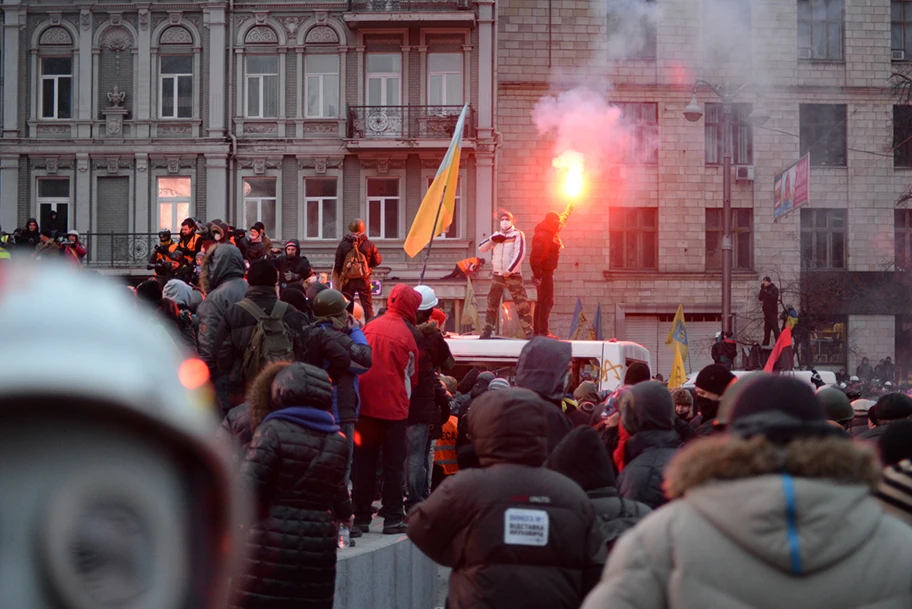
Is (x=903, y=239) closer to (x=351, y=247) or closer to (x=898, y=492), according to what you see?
(x=351, y=247)

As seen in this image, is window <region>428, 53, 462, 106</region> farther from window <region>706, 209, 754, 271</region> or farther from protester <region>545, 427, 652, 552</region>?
protester <region>545, 427, 652, 552</region>

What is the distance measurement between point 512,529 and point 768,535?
1.77 m

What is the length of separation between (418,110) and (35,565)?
31912 millimetres

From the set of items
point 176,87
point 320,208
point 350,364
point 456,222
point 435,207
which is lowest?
point 350,364

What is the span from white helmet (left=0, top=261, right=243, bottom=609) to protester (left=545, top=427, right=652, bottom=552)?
3484 mm

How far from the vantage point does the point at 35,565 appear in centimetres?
120

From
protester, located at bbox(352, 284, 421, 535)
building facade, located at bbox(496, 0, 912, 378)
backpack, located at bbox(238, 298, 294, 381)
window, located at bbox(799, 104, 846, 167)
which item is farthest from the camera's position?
window, located at bbox(799, 104, 846, 167)

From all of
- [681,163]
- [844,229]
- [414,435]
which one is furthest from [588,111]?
[414,435]

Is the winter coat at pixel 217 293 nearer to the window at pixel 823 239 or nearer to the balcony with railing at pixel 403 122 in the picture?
the balcony with railing at pixel 403 122

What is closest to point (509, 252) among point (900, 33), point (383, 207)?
point (383, 207)

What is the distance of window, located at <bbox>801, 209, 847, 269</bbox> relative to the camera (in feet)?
116

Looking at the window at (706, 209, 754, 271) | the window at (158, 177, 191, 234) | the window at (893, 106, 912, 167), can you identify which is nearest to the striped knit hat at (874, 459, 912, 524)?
the window at (158, 177, 191, 234)

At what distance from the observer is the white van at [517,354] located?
19328 millimetres

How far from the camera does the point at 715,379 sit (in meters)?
6.98
